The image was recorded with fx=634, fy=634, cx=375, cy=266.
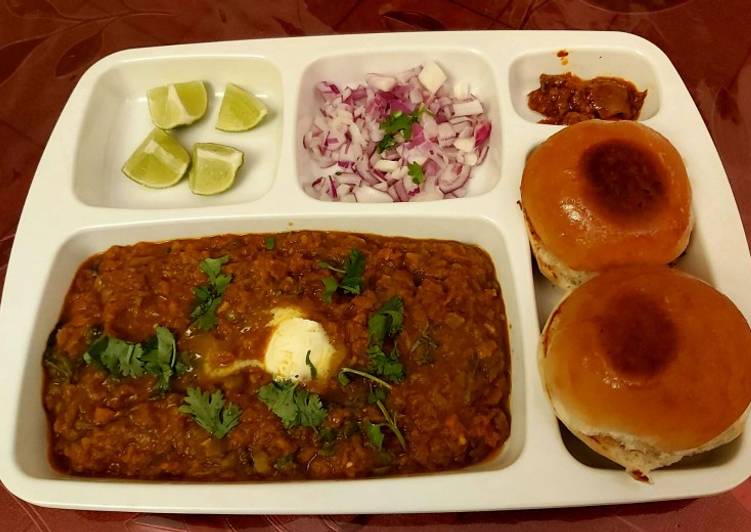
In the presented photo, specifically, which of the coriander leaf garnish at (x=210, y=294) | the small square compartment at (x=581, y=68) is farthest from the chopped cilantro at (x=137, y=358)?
the small square compartment at (x=581, y=68)

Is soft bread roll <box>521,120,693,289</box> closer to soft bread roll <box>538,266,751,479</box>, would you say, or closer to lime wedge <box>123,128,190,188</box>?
soft bread roll <box>538,266,751,479</box>

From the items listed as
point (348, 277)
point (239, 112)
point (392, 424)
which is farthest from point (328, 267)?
point (239, 112)

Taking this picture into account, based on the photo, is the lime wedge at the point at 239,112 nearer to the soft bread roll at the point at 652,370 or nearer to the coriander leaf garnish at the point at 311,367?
the coriander leaf garnish at the point at 311,367

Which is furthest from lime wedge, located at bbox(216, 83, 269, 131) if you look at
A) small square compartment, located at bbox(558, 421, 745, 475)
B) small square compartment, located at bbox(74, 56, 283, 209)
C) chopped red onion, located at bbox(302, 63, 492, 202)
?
small square compartment, located at bbox(558, 421, 745, 475)

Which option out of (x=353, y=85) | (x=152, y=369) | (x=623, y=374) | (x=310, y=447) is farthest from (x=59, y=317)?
(x=623, y=374)

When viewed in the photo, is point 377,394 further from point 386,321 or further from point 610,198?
point 610,198
